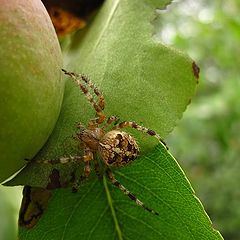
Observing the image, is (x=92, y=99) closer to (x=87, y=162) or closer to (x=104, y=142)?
(x=87, y=162)

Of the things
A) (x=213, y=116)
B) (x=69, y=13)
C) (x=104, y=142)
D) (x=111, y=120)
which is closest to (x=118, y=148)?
(x=104, y=142)

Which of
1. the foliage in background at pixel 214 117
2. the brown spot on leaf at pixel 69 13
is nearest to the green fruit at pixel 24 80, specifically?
the brown spot on leaf at pixel 69 13

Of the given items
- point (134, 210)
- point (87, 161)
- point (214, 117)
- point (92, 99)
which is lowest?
point (214, 117)

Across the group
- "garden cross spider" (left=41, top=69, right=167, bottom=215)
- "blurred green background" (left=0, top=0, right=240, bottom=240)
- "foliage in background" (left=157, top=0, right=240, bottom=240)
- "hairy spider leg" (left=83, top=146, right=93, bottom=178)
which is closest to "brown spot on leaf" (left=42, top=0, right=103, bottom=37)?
"garden cross spider" (left=41, top=69, right=167, bottom=215)

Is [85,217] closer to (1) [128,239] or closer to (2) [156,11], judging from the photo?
(1) [128,239]

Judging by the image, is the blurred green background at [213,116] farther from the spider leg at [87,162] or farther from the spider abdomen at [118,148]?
the spider leg at [87,162]

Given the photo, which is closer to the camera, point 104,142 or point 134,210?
point 134,210
